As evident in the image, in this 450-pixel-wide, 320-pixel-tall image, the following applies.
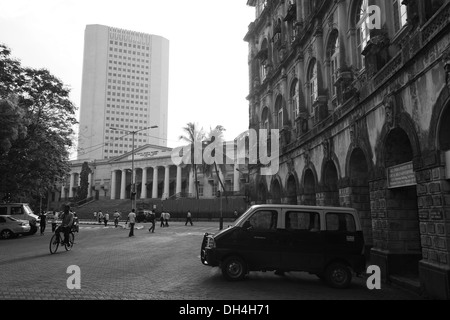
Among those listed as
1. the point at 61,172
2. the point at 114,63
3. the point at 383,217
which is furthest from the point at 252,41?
the point at 114,63

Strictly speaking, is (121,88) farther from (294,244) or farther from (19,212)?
(294,244)

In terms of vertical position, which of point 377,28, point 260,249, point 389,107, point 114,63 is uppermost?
point 114,63

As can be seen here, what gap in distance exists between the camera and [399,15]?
36.7ft

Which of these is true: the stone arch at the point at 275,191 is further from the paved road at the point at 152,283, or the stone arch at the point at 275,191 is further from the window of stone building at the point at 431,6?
the window of stone building at the point at 431,6

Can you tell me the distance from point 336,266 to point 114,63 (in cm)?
15080

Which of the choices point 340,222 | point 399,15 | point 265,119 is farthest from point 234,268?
point 265,119

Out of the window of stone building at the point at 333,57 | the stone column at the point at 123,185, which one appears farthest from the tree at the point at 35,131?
the stone column at the point at 123,185

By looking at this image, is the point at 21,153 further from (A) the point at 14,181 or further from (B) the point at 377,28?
(B) the point at 377,28

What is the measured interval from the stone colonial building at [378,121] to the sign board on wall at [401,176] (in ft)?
0.09

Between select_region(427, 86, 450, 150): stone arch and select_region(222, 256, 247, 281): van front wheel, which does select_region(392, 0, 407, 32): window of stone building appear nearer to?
select_region(427, 86, 450, 150): stone arch

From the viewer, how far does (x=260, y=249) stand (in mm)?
9797

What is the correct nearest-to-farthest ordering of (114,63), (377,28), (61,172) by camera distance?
(377,28) → (61,172) → (114,63)

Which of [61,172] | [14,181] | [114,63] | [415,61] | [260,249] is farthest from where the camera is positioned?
[114,63]

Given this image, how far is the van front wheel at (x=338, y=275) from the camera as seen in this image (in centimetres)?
949
